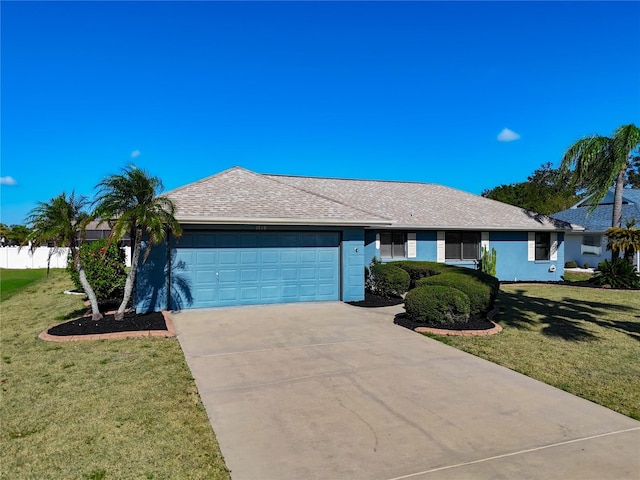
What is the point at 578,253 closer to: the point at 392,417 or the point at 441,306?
the point at 441,306

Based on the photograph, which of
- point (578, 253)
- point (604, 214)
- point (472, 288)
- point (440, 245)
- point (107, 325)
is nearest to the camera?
point (107, 325)

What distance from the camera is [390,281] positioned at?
14.0 metres

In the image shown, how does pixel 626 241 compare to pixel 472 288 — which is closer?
pixel 472 288

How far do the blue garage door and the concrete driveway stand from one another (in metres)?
3.77

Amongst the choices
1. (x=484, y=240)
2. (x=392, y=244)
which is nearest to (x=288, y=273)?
(x=392, y=244)

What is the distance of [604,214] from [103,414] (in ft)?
104

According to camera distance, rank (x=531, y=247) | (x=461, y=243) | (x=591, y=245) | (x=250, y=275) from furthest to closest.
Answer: (x=591, y=245) < (x=531, y=247) < (x=461, y=243) < (x=250, y=275)

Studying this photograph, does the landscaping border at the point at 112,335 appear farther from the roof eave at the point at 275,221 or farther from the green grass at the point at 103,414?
the roof eave at the point at 275,221

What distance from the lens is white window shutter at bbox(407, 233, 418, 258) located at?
1836cm

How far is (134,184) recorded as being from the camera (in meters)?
9.51

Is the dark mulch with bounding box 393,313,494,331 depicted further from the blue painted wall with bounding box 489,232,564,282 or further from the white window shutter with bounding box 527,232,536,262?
Answer: the white window shutter with bounding box 527,232,536,262

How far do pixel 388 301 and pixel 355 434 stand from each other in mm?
9187

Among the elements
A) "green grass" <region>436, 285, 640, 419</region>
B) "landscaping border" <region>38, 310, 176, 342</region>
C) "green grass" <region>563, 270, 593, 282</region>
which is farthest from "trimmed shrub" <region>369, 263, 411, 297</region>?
"green grass" <region>563, 270, 593, 282</region>

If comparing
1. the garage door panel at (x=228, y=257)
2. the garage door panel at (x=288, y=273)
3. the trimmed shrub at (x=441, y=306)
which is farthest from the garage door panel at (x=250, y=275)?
the trimmed shrub at (x=441, y=306)
